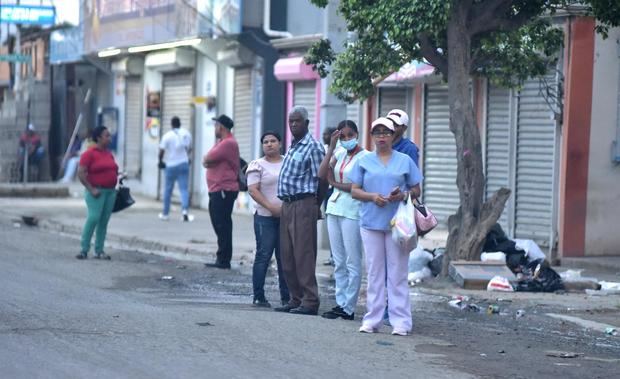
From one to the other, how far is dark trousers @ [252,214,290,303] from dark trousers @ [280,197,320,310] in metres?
0.42

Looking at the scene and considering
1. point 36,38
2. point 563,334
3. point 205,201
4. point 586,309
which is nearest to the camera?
point 563,334

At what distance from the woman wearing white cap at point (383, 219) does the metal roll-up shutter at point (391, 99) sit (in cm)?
1180

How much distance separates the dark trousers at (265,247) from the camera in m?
13.0

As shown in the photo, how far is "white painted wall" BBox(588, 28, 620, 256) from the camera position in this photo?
1788 cm

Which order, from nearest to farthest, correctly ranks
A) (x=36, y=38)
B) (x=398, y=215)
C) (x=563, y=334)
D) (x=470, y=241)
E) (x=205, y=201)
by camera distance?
(x=398, y=215) < (x=563, y=334) < (x=470, y=241) < (x=205, y=201) < (x=36, y=38)

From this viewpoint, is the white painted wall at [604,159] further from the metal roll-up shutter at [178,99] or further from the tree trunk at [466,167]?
the metal roll-up shutter at [178,99]

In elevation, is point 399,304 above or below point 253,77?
below

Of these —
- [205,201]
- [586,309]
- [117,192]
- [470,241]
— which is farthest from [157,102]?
[586,309]

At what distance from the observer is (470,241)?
50.4 ft

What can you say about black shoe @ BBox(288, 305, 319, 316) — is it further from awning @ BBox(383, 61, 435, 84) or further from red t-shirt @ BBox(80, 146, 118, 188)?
awning @ BBox(383, 61, 435, 84)

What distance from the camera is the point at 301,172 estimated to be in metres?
Result: 12.3

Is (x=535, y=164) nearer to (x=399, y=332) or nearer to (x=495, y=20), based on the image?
(x=495, y=20)

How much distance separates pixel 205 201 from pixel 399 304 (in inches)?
708

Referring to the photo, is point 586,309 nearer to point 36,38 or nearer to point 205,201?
point 205,201
